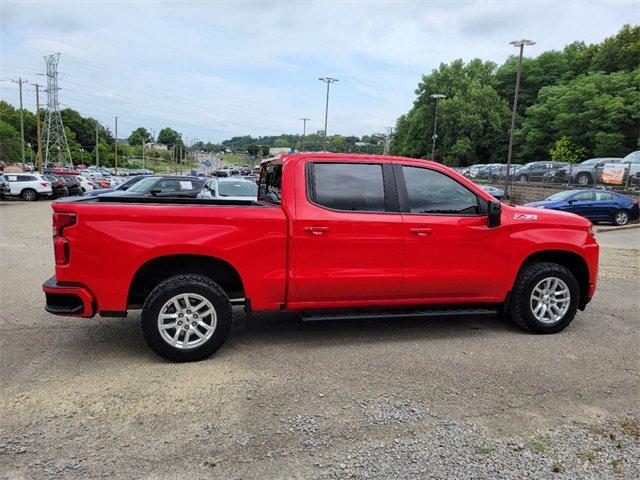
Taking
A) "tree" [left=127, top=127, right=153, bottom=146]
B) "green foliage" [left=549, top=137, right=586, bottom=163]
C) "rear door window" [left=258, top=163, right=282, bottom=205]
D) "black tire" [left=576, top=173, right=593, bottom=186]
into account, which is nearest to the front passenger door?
"rear door window" [left=258, top=163, right=282, bottom=205]

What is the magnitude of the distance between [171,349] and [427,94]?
76781 millimetres

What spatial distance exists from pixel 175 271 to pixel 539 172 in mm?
32304

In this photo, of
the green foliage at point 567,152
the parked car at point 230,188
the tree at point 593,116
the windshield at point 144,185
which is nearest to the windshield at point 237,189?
the parked car at point 230,188

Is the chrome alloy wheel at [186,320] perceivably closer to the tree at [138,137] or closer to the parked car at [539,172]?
the parked car at [539,172]

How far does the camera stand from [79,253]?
4273 mm

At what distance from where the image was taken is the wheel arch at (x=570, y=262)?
551 centimetres

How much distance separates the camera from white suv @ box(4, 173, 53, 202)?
27.9m

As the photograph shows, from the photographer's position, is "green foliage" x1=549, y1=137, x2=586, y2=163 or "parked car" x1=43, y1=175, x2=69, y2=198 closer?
"parked car" x1=43, y1=175, x2=69, y2=198

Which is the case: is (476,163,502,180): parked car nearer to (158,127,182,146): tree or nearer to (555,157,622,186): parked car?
(555,157,622,186): parked car

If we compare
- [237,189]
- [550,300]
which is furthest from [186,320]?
[237,189]

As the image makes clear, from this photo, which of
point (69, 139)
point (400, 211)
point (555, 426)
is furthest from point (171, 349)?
point (69, 139)

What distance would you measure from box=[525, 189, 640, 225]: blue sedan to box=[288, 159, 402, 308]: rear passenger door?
15961mm

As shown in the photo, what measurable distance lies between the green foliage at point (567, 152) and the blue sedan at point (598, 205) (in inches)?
1393

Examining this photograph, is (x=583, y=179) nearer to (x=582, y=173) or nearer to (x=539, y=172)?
(x=582, y=173)
